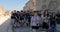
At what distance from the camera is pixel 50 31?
10.3 metres

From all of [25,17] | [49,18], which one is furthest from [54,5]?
[49,18]

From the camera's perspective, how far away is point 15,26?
45.1 ft

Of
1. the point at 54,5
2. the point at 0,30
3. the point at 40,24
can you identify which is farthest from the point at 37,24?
the point at 54,5

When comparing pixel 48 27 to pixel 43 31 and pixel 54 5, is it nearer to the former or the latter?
pixel 43 31

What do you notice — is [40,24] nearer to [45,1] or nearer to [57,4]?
[57,4]

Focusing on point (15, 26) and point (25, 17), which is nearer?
point (15, 26)

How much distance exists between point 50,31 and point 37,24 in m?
0.67

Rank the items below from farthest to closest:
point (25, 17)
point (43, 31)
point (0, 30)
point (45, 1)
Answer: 1. point (45, 1)
2. point (25, 17)
3. point (0, 30)
4. point (43, 31)

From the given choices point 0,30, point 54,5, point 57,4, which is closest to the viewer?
point 0,30

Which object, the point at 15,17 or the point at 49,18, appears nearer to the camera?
the point at 49,18

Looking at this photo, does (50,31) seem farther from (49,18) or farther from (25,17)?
(25,17)

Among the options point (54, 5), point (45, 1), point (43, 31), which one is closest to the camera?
point (43, 31)

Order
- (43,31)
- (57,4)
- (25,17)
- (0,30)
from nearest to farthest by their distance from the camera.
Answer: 1. (43,31)
2. (0,30)
3. (25,17)
4. (57,4)

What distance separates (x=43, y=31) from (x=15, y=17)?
5049 millimetres
